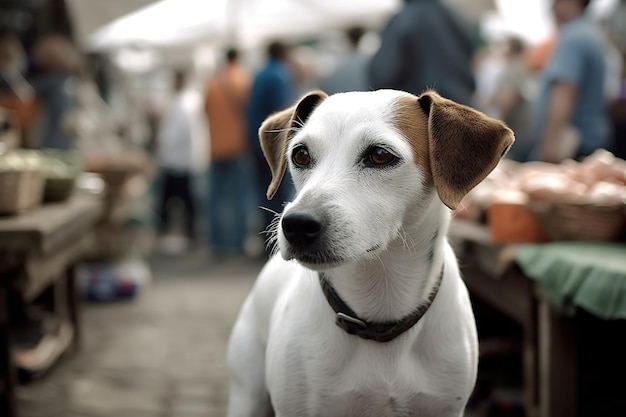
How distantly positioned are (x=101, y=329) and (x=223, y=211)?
408 centimetres

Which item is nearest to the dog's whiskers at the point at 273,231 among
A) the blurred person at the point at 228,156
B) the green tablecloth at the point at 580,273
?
the green tablecloth at the point at 580,273

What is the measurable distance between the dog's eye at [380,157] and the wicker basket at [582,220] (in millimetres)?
1524

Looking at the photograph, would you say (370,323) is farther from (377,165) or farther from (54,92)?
(54,92)

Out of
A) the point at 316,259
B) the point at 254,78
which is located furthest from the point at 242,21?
the point at 316,259

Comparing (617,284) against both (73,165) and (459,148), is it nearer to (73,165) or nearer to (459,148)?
(459,148)

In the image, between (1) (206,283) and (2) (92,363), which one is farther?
(1) (206,283)

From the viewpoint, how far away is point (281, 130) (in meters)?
2.58

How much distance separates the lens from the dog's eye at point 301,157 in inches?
90.6

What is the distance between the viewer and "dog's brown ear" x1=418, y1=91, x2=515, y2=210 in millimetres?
2178

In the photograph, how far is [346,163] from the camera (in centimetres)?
219

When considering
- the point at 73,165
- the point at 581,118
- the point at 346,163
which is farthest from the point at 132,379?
the point at 581,118

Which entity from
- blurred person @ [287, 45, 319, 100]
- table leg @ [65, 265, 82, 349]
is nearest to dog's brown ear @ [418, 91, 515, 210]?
table leg @ [65, 265, 82, 349]

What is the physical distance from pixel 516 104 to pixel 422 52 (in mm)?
2681

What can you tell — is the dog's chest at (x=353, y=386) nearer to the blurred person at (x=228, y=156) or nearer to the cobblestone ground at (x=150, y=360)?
the cobblestone ground at (x=150, y=360)
